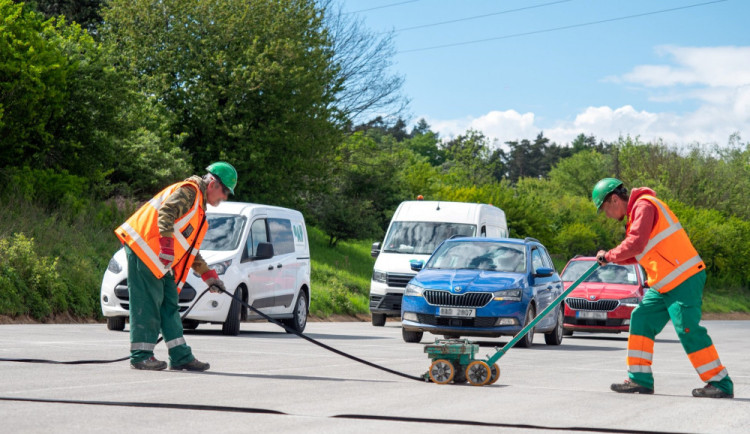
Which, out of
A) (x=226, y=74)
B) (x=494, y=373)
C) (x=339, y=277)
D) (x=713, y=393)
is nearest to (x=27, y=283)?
(x=494, y=373)

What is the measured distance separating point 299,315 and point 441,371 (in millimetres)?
10086

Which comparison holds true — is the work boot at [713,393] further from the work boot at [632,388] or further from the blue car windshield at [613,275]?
the blue car windshield at [613,275]

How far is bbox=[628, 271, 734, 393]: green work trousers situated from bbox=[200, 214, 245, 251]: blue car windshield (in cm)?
923

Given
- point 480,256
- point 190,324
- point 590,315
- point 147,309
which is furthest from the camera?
point 590,315

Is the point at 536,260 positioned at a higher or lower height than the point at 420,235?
lower

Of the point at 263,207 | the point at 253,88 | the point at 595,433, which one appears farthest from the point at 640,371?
the point at 253,88

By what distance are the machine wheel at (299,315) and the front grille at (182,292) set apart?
3.22 m

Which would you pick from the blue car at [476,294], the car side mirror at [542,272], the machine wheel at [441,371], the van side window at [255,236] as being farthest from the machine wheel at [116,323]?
the machine wheel at [441,371]

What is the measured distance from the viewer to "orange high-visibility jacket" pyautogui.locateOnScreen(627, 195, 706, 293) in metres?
9.24

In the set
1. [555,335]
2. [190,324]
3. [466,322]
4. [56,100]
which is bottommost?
[190,324]

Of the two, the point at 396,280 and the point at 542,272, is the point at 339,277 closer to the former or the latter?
the point at 396,280

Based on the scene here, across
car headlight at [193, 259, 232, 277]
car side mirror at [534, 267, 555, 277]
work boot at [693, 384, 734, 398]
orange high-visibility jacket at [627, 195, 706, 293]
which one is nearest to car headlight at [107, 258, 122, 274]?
car headlight at [193, 259, 232, 277]

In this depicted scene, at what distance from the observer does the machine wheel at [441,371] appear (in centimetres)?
951

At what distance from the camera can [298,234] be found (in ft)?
66.5
